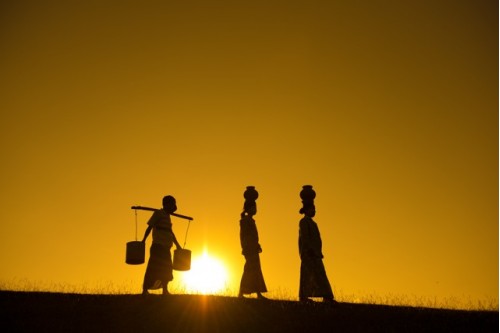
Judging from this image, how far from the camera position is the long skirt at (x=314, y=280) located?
1605 cm

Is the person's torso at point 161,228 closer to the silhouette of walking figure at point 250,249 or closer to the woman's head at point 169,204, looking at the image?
the woman's head at point 169,204

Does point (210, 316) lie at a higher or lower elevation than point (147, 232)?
lower

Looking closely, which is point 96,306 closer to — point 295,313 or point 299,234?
point 295,313

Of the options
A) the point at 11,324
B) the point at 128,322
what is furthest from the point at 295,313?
the point at 11,324

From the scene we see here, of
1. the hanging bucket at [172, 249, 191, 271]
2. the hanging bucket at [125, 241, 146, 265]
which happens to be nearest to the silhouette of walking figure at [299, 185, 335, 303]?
the hanging bucket at [172, 249, 191, 271]

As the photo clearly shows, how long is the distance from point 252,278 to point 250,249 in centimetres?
76

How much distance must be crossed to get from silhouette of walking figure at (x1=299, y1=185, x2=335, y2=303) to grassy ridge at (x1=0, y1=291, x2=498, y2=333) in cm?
81

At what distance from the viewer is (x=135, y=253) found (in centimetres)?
1612

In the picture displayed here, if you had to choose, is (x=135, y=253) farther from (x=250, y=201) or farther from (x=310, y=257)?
(x=310, y=257)

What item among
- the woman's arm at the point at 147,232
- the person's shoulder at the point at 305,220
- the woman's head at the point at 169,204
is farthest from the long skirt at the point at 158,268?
the person's shoulder at the point at 305,220

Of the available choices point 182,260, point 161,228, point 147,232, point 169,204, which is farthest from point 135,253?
point 169,204

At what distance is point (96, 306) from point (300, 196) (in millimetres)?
5892

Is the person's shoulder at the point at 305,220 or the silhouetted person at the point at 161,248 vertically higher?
the person's shoulder at the point at 305,220

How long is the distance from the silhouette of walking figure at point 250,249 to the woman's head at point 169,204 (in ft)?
6.05
